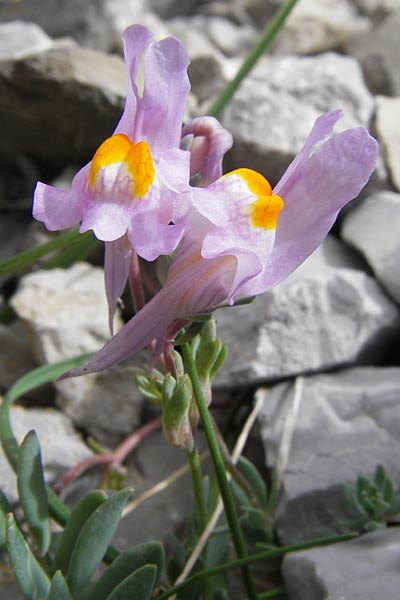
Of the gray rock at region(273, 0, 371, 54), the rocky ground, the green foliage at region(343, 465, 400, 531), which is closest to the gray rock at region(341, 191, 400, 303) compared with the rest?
the rocky ground

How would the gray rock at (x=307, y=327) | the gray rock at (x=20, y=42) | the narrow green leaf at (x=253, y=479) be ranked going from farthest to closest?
the gray rock at (x=20, y=42)
the gray rock at (x=307, y=327)
the narrow green leaf at (x=253, y=479)

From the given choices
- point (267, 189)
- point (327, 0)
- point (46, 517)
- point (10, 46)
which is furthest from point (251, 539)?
point (327, 0)

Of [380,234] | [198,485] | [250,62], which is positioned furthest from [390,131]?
[198,485]

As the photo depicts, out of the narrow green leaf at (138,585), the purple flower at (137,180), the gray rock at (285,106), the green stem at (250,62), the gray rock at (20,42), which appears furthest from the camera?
the gray rock at (20,42)

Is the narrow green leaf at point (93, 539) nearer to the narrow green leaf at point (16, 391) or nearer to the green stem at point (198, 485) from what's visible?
the green stem at point (198, 485)

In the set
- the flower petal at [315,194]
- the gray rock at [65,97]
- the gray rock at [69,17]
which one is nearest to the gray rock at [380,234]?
the gray rock at [65,97]

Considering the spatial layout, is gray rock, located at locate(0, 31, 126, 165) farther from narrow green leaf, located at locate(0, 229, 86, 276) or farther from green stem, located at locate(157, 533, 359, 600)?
green stem, located at locate(157, 533, 359, 600)

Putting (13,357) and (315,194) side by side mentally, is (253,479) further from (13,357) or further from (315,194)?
(13,357)
